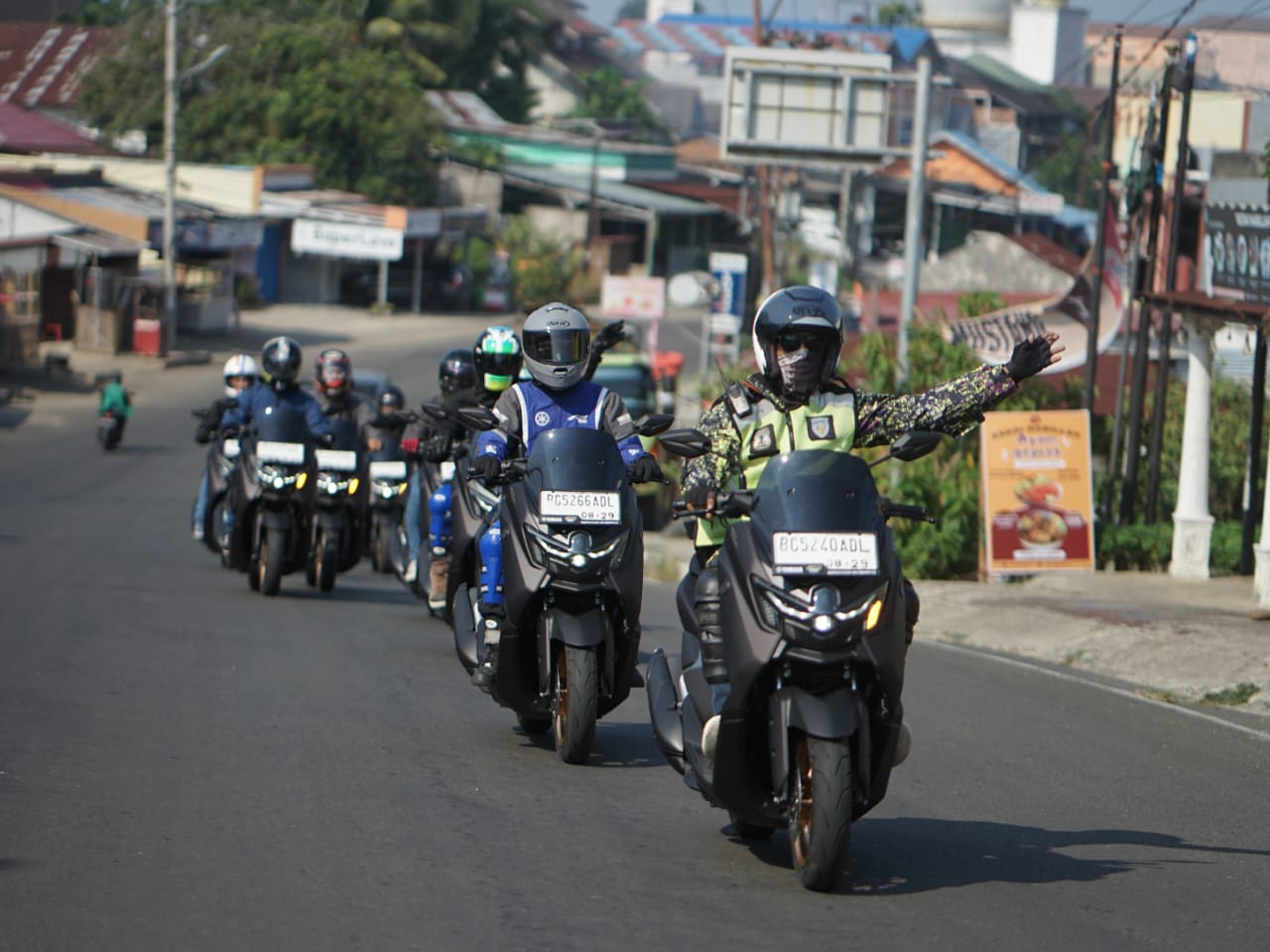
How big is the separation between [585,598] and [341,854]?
222cm

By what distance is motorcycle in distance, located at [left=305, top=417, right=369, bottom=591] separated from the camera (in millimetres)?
15711

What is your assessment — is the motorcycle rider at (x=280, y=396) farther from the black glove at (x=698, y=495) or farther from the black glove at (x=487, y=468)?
the black glove at (x=698, y=495)

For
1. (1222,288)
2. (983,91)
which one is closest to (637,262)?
(983,91)

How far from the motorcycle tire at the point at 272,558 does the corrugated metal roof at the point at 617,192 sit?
190ft

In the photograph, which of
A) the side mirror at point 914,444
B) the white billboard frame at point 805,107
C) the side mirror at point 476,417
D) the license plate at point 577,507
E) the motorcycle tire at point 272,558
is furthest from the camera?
the white billboard frame at point 805,107

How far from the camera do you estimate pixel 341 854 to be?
20.8 feet

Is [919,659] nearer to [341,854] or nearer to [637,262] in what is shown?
[341,854]

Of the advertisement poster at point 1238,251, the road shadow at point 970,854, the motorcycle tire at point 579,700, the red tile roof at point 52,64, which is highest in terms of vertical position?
the red tile roof at point 52,64

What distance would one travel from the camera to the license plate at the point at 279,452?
14.8m

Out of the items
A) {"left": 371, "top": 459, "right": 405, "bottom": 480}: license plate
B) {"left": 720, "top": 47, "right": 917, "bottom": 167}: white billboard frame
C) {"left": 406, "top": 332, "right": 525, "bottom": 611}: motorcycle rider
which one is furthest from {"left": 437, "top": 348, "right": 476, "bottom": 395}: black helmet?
{"left": 720, "top": 47, "right": 917, "bottom": 167}: white billboard frame

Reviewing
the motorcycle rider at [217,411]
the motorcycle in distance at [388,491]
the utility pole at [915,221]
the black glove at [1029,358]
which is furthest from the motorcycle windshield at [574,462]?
the utility pole at [915,221]

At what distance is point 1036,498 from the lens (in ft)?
66.8

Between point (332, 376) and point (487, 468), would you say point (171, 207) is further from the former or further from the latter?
point (487, 468)

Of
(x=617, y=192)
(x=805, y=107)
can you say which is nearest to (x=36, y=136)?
(x=617, y=192)
